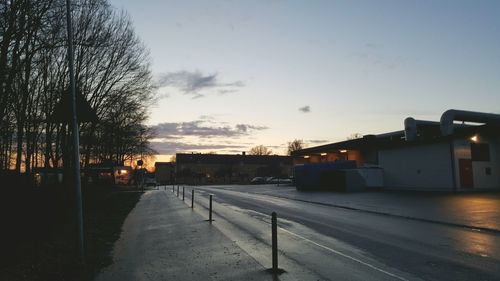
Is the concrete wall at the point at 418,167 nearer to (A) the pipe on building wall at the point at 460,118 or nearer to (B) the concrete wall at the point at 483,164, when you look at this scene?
(B) the concrete wall at the point at 483,164

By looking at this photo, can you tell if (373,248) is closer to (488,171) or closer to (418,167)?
(418,167)

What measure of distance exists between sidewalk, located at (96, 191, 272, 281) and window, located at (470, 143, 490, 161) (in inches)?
1046

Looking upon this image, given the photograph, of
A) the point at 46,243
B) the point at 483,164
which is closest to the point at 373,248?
the point at 46,243

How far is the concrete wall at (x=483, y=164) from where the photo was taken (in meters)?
31.8

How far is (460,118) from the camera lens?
3825cm

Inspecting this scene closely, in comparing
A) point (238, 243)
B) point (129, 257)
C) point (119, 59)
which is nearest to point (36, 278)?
point (129, 257)

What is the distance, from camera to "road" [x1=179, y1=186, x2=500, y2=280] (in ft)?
24.5

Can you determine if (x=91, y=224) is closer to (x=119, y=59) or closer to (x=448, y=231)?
(x=448, y=231)

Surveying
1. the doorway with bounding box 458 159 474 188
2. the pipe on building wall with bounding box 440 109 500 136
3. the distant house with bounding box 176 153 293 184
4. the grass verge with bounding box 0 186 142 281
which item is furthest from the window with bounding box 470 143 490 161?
the distant house with bounding box 176 153 293 184

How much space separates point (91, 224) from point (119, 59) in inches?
551

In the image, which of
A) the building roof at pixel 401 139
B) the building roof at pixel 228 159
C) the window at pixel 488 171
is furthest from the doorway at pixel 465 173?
the building roof at pixel 228 159

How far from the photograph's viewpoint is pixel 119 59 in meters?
25.8

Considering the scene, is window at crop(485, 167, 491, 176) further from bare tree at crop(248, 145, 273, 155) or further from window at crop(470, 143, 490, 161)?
bare tree at crop(248, 145, 273, 155)

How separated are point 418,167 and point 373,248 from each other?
90.8ft
